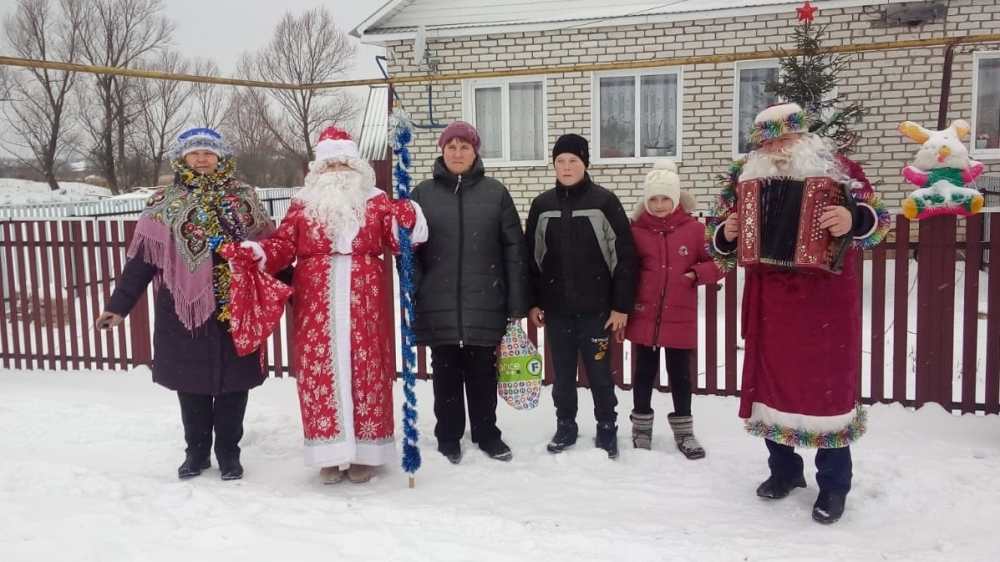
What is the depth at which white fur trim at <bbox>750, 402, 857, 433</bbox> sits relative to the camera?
3.14 m

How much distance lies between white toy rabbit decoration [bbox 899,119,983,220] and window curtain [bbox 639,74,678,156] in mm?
4744

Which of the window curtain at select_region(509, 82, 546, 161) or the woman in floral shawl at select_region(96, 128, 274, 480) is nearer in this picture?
the woman in floral shawl at select_region(96, 128, 274, 480)

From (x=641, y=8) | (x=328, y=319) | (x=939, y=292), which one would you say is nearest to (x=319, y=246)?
(x=328, y=319)

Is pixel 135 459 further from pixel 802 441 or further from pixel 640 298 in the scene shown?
pixel 802 441

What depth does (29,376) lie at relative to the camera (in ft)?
19.4

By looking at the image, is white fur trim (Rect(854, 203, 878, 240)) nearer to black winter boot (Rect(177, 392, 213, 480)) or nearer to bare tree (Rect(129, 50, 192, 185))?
black winter boot (Rect(177, 392, 213, 480))

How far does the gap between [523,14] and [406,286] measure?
8.13 metres

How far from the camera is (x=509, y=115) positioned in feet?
37.0

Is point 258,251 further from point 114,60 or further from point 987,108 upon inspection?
point 114,60

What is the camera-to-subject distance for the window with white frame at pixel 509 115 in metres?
11.2

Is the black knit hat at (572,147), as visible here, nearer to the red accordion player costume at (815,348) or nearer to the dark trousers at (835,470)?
the red accordion player costume at (815,348)

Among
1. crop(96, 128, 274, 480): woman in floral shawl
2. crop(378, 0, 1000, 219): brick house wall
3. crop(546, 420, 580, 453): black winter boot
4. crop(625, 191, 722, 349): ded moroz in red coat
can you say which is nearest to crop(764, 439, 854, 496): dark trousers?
crop(625, 191, 722, 349): ded moroz in red coat

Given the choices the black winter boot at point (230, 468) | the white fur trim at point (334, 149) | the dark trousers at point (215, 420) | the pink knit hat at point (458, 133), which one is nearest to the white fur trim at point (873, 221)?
the pink knit hat at point (458, 133)

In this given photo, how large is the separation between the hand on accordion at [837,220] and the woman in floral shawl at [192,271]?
8.98 ft
